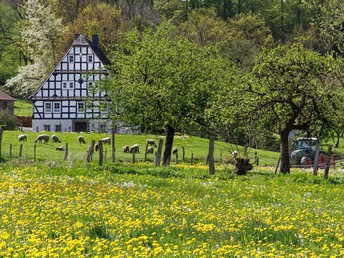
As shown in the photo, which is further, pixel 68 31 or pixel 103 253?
pixel 68 31

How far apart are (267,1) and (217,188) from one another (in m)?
128

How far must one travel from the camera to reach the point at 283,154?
31.3 meters

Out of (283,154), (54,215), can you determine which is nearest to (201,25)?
(283,154)

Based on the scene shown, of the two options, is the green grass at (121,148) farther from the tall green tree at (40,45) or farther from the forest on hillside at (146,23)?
the tall green tree at (40,45)

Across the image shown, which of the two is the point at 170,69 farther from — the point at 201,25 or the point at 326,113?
the point at 201,25

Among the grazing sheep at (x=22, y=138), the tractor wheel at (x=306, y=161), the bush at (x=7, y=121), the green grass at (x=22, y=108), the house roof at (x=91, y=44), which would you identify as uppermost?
the house roof at (x=91, y=44)

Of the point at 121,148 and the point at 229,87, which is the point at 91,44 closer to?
the point at 121,148

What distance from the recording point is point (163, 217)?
12.6m

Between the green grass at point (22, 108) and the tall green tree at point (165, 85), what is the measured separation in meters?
60.2

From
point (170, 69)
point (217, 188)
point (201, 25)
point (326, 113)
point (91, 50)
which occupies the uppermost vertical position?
point (201, 25)

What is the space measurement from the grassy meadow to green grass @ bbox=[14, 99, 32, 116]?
246ft

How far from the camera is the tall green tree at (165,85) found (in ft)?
119

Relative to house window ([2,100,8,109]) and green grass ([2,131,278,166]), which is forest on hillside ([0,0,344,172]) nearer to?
green grass ([2,131,278,166])

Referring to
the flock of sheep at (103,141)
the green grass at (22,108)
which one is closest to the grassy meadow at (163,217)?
the flock of sheep at (103,141)
